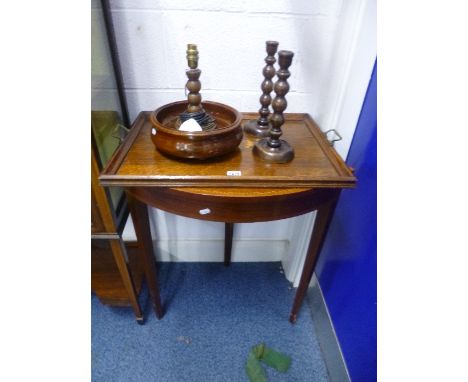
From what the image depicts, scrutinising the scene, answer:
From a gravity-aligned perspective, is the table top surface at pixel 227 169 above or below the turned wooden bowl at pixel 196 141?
below

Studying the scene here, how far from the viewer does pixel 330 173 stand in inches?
30.0

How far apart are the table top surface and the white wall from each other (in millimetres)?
194

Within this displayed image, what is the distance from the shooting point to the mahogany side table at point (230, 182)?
0.71 m

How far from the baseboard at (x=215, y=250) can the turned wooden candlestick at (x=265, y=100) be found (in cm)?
63

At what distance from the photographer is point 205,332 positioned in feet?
3.86

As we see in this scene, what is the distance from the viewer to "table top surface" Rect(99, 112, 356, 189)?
2.34ft

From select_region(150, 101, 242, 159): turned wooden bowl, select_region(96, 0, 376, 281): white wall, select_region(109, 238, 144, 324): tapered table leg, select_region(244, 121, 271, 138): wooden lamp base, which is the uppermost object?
select_region(96, 0, 376, 281): white wall

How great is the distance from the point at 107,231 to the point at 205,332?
1.88ft

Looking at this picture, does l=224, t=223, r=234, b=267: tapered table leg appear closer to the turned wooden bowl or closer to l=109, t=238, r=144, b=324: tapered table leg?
l=109, t=238, r=144, b=324: tapered table leg

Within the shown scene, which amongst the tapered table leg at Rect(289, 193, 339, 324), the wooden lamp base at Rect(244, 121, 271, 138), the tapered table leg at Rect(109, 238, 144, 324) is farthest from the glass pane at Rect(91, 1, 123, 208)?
the tapered table leg at Rect(289, 193, 339, 324)

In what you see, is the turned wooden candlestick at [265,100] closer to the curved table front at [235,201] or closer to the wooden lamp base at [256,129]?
the wooden lamp base at [256,129]

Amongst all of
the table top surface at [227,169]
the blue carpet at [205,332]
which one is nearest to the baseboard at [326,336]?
the blue carpet at [205,332]

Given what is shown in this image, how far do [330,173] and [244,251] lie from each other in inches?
30.5

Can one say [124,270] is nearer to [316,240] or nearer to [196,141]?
[196,141]
